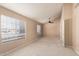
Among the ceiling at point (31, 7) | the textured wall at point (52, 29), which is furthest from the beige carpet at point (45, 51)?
the textured wall at point (52, 29)

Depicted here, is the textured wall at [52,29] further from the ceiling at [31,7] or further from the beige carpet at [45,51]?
the beige carpet at [45,51]

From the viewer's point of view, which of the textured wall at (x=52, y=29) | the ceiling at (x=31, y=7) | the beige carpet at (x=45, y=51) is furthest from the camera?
the textured wall at (x=52, y=29)

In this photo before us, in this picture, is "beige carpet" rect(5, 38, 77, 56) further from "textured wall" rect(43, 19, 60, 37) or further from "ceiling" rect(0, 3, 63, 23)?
"textured wall" rect(43, 19, 60, 37)

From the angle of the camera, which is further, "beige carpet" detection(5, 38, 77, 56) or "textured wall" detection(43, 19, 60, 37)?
"textured wall" detection(43, 19, 60, 37)

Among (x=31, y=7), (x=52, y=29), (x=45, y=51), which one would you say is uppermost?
(x=31, y=7)

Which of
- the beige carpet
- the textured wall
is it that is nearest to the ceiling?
the beige carpet

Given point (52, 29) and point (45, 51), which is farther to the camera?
point (52, 29)

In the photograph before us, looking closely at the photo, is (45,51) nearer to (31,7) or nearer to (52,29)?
(31,7)

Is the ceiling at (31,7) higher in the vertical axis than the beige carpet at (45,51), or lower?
higher

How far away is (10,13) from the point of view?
13.8 ft

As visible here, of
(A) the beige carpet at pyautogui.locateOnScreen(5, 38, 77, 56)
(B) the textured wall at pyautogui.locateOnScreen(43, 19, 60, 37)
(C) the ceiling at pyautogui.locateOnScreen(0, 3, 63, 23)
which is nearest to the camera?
(C) the ceiling at pyautogui.locateOnScreen(0, 3, 63, 23)

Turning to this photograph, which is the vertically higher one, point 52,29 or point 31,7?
point 31,7

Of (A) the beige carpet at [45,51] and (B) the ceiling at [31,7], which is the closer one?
(B) the ceiling at [31,7]

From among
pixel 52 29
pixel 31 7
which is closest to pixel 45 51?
pixel 31 7
